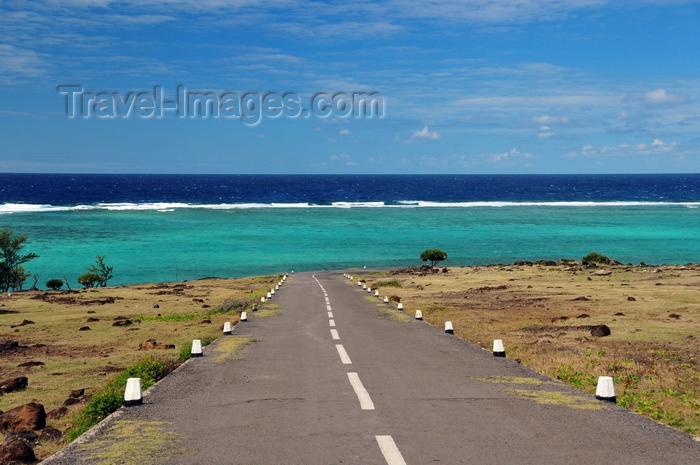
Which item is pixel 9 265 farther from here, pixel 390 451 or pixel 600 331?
pixel 390 451

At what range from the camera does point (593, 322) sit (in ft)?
85.5

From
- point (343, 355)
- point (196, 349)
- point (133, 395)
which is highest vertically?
point (133, 395)

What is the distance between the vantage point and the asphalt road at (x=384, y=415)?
8180mm

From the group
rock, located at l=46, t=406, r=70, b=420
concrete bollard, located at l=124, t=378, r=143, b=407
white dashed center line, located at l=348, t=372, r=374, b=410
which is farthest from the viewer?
rock, located at l=46, t=406, r=70, b=420

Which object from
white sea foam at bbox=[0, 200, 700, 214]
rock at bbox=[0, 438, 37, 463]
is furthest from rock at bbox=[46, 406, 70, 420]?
white sea foam at bbox=[0, 200, 700, 214]

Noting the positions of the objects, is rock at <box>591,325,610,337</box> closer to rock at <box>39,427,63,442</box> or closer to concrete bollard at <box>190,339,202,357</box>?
concrete bollard at <box>190,339,202,357</box>

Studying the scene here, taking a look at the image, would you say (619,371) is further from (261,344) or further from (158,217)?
A: (158,217)

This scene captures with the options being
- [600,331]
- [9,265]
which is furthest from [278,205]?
[600,331]

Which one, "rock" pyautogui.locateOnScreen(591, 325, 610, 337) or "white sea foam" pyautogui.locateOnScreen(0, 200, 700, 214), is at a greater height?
"white sea foam" pyautogui.locateOnScreen(0, 200, 700, 214)

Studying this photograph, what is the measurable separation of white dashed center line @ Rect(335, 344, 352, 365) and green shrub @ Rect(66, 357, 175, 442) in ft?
13.3

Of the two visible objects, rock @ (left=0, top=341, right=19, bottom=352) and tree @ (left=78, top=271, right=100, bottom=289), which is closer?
rock @ (left=0, top=341, right=19, bottom=352)

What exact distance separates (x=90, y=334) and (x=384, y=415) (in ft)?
71.2

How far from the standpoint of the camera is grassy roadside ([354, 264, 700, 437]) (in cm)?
1388

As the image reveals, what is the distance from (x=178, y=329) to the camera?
28.8 meters
